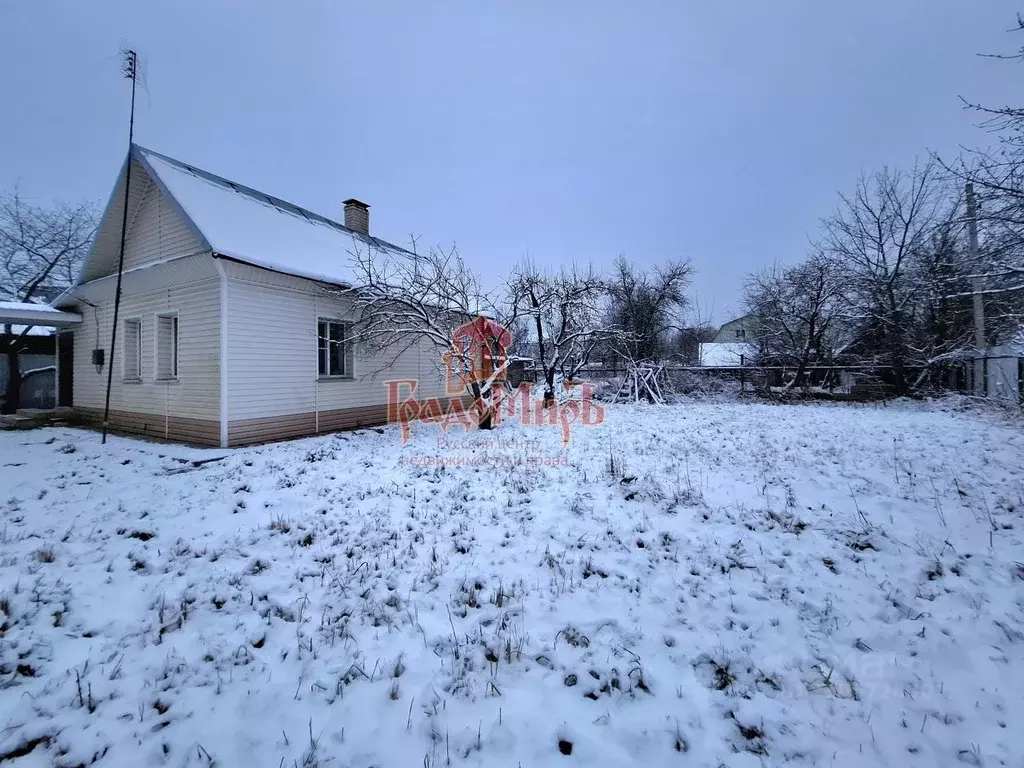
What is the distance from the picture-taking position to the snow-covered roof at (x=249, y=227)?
7996 millimetres

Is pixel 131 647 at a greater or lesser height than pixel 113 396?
lesser

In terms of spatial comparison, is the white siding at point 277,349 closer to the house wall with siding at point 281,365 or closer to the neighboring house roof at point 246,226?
the house wall with siding at point 281,365

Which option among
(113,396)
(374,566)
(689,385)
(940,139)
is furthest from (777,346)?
(113,396)

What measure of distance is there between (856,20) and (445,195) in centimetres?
5844

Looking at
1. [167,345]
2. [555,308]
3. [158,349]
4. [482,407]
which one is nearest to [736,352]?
[555,308]

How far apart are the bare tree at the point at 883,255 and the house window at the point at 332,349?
17.9 metres

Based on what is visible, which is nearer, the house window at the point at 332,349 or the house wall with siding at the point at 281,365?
the house wall with siding at the point at 281,365

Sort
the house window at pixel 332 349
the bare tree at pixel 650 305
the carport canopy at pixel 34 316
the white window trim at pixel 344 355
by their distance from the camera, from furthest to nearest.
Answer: the bare tree at pixel 650 305, the carport canopy at pixel 34 316, the house window at pixel 332 349, the white window trim at pixel 344 355

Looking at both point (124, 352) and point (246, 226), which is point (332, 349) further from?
point (124, 352)

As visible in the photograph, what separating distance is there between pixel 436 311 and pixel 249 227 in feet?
14.6

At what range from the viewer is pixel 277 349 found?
8875 millimetres

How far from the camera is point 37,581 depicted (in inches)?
132

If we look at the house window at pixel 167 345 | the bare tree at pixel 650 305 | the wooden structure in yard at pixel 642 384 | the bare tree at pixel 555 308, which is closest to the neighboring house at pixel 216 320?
the house window at pixel 167 345

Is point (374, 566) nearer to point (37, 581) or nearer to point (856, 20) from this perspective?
point (37, 581)
